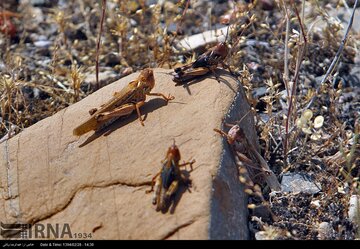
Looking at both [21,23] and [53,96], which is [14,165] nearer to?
[53,96]

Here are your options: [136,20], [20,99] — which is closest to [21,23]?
[136,20]

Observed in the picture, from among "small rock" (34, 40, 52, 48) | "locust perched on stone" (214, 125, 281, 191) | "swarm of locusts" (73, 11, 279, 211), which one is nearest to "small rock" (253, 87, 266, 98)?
"swarm of locusts" (73, 11, 279, 211)

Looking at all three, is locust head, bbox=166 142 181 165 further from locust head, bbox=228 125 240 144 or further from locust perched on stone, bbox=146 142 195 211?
locust head, bbox=228 125 240 144

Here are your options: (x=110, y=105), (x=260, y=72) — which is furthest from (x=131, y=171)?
(x=260, y=72)

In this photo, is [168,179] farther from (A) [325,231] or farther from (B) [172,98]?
(A) [325,231]

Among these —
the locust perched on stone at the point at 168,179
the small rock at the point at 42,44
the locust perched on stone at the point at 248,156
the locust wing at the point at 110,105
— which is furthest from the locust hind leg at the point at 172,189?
the small rock at the point at 42,44
